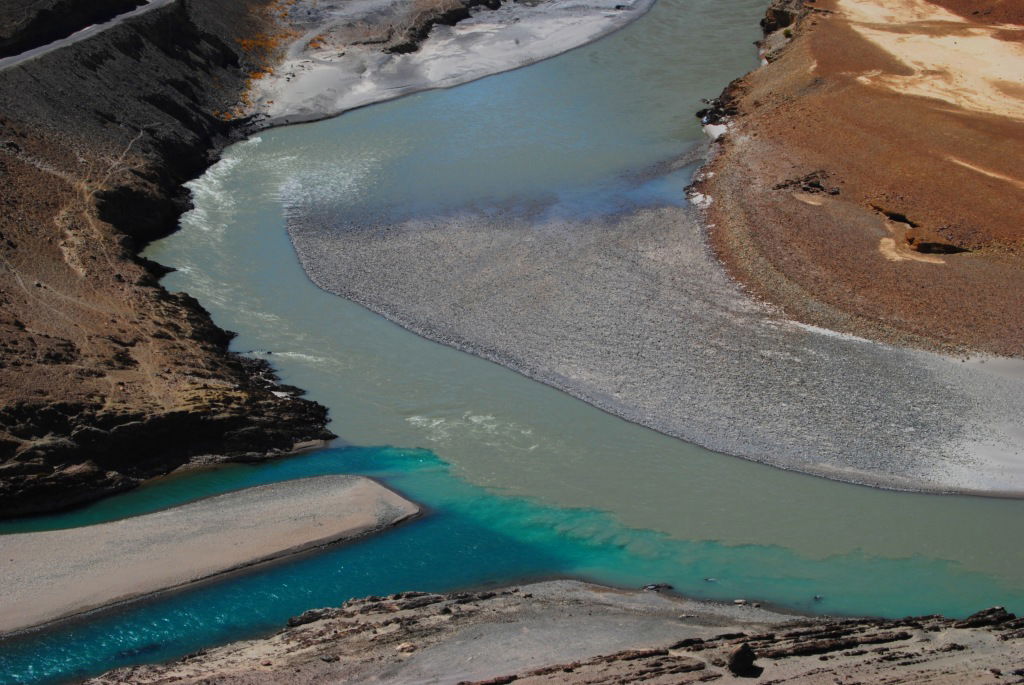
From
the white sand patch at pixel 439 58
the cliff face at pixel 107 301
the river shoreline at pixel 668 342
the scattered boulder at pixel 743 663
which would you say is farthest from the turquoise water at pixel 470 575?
the white sand patch at pixel 439 58

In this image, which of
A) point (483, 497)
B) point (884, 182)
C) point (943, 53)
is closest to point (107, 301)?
point (483, 497)

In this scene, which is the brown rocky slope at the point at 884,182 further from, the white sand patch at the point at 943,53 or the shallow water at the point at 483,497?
the shallow water at the point at 483,497

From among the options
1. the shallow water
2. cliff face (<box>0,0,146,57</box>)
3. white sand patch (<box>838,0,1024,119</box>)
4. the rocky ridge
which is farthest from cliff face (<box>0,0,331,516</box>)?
white sand patch (<box>838,0,1024,119</box>)

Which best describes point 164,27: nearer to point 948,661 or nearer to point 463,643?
point 463,643

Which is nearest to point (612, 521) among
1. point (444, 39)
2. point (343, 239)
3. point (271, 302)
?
point (271, 302)

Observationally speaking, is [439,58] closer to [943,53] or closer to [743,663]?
[943,53]
